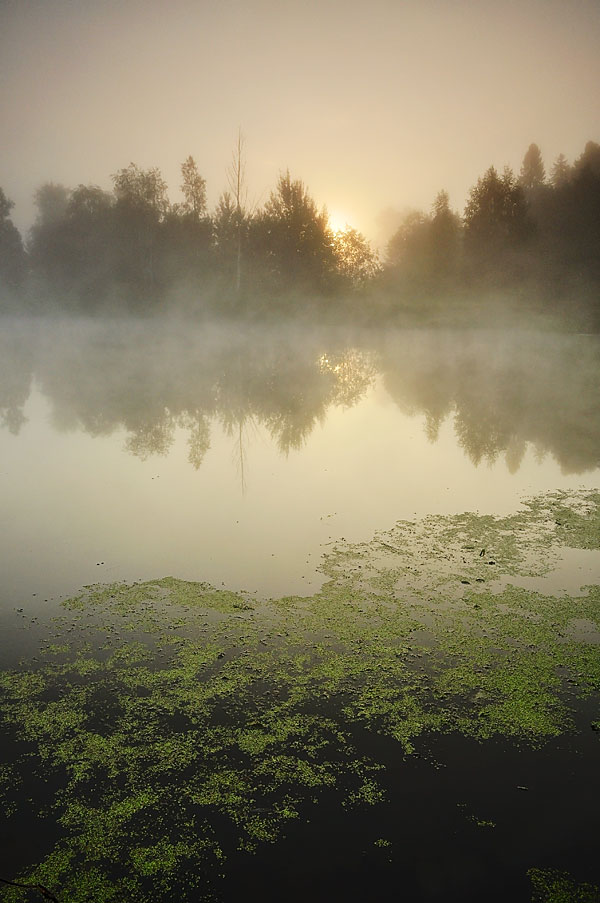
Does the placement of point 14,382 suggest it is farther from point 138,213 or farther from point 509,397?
point 138,213

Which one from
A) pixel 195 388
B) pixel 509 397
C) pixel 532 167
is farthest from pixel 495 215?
pixel 195 388

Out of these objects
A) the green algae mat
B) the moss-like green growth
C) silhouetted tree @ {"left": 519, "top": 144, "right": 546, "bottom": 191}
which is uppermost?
silhouetted tree @ {"left": 519, "top": 144, "right": 546, "bottom": 191}

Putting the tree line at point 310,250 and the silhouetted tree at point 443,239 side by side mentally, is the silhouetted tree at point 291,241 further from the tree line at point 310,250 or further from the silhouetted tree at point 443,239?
the silhouetted tree at point 443,239

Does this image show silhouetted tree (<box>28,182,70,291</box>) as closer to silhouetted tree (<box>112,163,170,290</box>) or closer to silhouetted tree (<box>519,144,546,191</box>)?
silhouetted tree (<box>112,163,170,290</box>)

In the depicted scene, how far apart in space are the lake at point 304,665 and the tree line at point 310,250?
39.6 m

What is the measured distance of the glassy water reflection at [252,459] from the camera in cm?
575

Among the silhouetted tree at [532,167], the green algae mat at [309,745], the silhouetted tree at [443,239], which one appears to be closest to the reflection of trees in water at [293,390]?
the green algae mat at [309,745]

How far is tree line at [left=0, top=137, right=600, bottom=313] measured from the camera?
46031 millimetres

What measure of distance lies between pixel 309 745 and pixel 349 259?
167 feet

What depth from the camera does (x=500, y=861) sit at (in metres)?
2.52

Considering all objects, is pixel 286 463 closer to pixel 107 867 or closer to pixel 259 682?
pixel 259 682

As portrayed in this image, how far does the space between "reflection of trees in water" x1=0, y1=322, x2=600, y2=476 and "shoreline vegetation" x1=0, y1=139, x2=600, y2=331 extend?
1579 centimetres

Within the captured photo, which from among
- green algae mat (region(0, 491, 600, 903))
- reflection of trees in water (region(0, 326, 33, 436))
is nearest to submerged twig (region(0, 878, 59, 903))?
green algae mat (region(0, 491, 600, 903))

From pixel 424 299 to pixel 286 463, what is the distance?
44.0 meters
